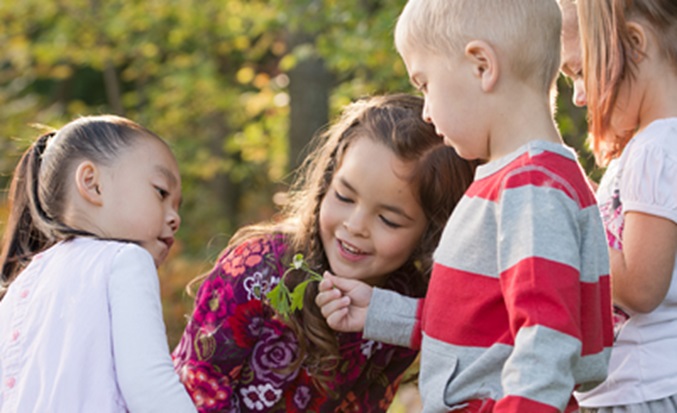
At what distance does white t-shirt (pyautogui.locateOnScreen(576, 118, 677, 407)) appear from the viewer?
2141 mm

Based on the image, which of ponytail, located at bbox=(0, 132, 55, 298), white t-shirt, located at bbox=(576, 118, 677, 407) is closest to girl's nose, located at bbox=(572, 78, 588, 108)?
white t-shirt, located at bbox=(576, 118, 677, 407)

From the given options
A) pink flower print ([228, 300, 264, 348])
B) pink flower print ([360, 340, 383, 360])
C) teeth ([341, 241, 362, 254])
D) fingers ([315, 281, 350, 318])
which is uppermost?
teeth ([341, 241, 362, 254])

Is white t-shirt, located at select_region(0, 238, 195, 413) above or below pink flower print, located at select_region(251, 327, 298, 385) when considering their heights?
above

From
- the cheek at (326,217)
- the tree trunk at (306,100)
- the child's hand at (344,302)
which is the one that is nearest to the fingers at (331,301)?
the child's hand at (344,302)

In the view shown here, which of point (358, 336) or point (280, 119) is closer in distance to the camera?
point (358, 336)

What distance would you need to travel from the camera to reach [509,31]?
1851 mm

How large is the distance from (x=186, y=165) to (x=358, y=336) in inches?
298

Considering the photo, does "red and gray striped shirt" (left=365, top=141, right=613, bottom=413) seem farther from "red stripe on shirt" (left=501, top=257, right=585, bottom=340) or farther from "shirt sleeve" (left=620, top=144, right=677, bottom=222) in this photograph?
"shirt sleeve" (left=620, top=144, right=677, bottom=222)

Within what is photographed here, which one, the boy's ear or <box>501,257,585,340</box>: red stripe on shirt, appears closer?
<box>501,257,585,340</box>: red stripe on shirt

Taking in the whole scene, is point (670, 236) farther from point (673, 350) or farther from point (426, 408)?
point (426, 408)

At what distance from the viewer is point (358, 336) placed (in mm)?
2701

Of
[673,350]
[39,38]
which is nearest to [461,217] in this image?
[673,350]

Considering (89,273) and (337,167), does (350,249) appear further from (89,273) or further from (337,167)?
(89,273)

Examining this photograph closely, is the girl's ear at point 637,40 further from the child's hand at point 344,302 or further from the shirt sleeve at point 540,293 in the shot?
the child's hand at point 344,302
